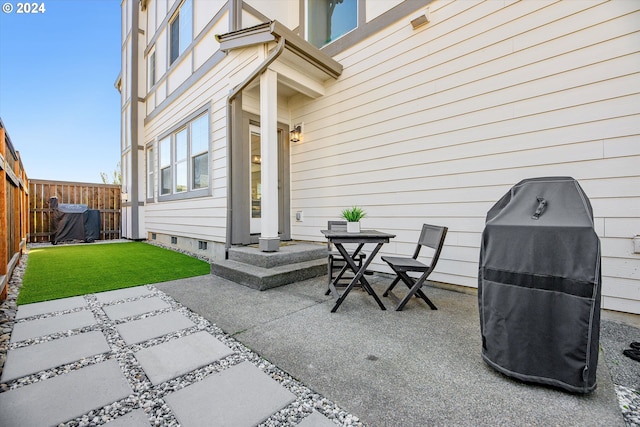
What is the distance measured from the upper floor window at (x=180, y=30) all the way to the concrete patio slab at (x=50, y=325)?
5.99m

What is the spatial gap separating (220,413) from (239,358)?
1.63 ft

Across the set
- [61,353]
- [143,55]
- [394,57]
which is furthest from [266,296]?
[143,55]

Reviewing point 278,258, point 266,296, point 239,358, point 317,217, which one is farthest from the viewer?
point 317,217

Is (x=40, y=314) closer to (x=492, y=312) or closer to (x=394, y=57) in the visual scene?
(x=492, y=312)

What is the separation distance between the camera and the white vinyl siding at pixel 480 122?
2.27m

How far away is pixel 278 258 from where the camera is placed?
12.0 feet

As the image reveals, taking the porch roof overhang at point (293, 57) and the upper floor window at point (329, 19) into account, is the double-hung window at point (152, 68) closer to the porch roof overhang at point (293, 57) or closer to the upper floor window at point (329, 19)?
the porch roof overhang at point (293, 57)

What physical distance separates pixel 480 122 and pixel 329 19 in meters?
3.55

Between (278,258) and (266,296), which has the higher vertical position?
(278,258)

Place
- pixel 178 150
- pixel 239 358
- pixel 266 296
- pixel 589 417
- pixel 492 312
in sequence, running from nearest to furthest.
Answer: pixel 589 417
pixel 492 312
pixel 239 358
pixel 266 296
pixel 178 150

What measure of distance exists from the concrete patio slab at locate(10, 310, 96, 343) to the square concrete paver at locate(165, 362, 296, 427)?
159cm

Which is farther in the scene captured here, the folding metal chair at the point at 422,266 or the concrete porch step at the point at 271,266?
the concrete porch step at the point at 271,266

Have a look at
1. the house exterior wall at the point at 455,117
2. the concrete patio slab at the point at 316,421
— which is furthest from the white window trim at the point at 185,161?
the concrete patio slab at the point at 316,421

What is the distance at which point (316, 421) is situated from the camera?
1.18 metres
